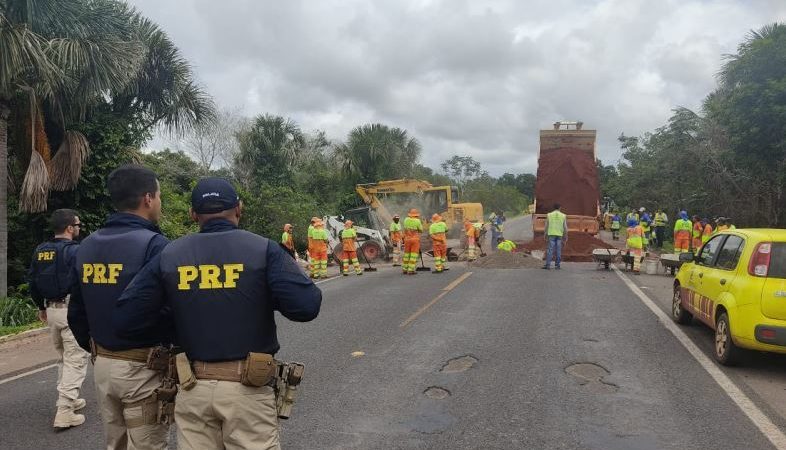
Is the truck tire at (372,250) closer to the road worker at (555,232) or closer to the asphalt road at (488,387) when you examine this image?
the road worker at (555,232)

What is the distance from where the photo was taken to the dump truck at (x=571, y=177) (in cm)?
1917

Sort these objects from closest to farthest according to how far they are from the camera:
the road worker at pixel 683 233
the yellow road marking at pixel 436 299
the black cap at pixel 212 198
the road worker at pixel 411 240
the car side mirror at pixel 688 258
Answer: the black cap at pixel 212 198 < the car side mirror at pixel 688 258 < the yellow road marking at pixel 436 299 < the road worker at pixel 411 240 < the road worker at pixel 683 233

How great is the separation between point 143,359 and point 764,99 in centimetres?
1624

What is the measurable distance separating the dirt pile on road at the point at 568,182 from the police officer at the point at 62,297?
1633 cm

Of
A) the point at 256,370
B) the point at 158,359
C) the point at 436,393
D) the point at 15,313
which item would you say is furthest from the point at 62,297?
the point at 15,313

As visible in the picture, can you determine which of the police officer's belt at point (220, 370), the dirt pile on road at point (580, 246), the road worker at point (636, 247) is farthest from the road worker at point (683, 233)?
the police officer's belt at point (220, 370)

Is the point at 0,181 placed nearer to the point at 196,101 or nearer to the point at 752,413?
the point at 196,101

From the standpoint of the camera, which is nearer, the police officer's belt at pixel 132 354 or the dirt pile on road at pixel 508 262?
the police officer's belt at pixel 132 354

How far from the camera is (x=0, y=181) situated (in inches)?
419

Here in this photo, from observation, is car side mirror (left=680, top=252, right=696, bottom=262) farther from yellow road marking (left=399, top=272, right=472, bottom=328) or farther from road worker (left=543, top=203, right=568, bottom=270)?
road worker (left=543, top=203, right=568, bottom=270)

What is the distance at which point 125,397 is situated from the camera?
10.3 feet

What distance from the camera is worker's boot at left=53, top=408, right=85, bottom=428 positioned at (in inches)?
191

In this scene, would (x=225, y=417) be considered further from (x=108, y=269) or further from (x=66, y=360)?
(x=66, y=360)

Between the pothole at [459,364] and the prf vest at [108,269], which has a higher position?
the prf vest at [108,269]
